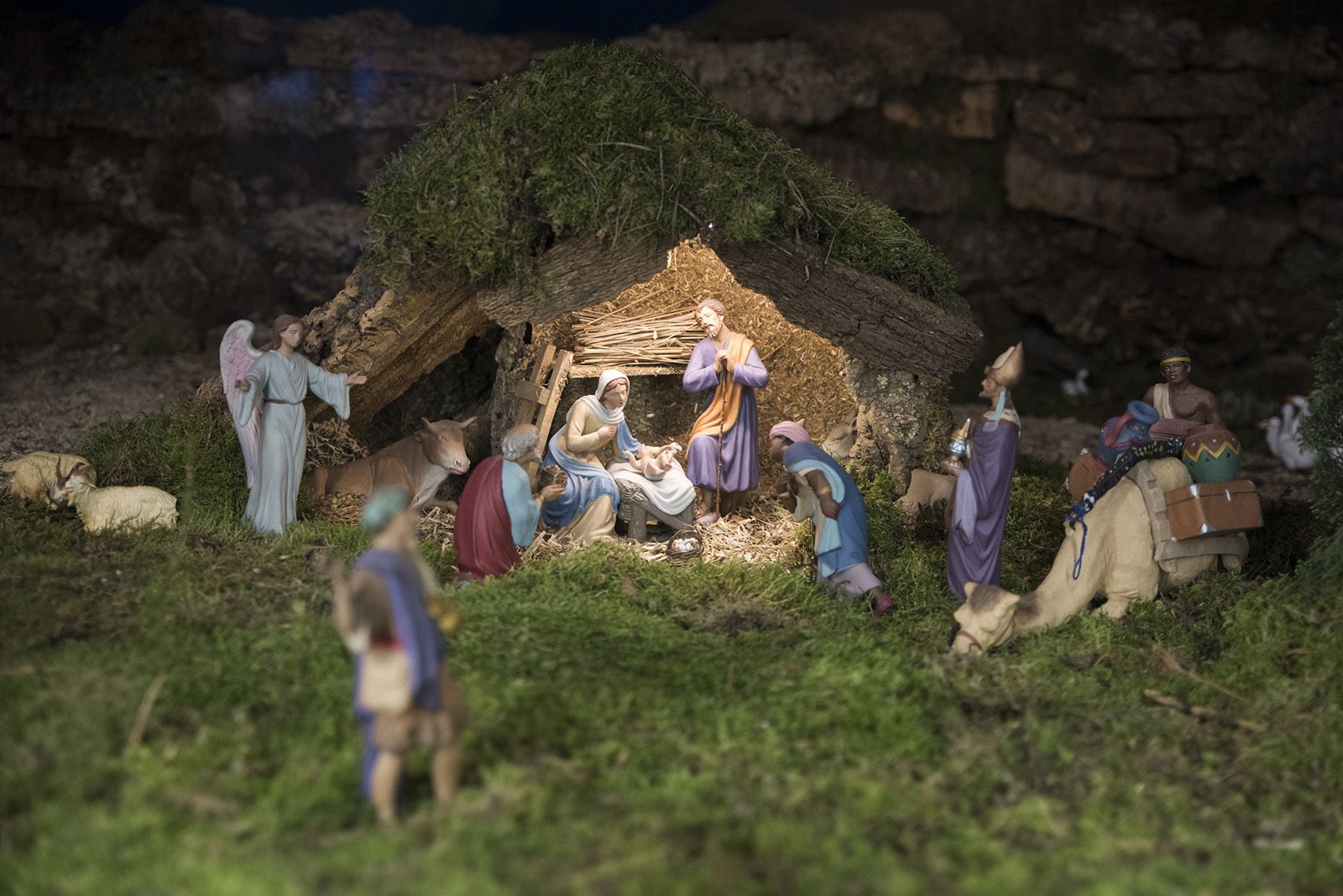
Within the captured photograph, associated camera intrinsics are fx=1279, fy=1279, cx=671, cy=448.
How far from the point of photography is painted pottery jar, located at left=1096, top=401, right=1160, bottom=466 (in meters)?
8.15

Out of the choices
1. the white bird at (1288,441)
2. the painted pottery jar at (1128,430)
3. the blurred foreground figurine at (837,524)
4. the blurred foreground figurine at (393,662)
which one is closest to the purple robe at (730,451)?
the blurred foreground figurine at (837,524)

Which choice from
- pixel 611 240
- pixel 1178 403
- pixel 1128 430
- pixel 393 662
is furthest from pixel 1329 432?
pixel 393 662

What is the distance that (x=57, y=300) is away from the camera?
14.1 meters

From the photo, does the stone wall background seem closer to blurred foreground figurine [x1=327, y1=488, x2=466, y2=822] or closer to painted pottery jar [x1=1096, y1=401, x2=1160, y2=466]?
painted pottery jar [x1=1096, y1=401, x2=1160, y2=466]

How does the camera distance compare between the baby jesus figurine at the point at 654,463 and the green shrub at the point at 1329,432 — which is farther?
the baby jesus figurine at the point at 654,463

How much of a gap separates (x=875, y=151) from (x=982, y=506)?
869 cm

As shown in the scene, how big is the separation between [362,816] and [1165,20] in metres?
13.6

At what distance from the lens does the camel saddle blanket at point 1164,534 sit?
7.39 metres

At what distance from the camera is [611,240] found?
7645mm

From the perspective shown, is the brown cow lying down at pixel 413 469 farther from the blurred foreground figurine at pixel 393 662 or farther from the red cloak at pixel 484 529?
the blurred foreground figurine at pixel 393 662

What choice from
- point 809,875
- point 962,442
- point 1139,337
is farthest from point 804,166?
point 1139,337

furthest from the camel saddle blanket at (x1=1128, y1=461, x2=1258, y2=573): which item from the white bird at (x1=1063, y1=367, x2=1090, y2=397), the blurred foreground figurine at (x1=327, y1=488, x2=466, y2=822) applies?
the white bird at (x1=1063, y1=367, x2=1090, y2=397)

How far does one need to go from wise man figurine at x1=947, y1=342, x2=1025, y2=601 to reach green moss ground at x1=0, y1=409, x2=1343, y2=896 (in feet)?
1.15

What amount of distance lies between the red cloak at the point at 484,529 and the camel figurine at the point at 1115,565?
2.62 metres
